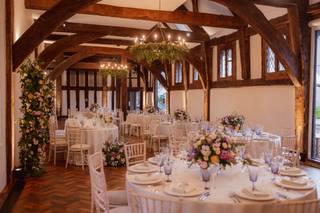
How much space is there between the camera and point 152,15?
310 inches

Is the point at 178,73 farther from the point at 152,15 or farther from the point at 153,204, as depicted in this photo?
the point at 153,204

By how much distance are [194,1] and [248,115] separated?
415 cm

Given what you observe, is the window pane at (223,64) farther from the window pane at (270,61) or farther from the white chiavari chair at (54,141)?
the white chiavari chair at (54,141)

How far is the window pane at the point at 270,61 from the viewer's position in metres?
8.45

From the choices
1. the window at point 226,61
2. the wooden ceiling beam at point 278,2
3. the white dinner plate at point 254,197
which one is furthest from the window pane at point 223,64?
the white dinner plate at point 254,197

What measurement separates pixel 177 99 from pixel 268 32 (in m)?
8.79

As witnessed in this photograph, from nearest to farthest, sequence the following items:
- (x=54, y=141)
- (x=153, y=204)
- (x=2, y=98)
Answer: (x=153, y=204), (x=2, y=98), (x=54, y=141)

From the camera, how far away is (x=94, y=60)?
68.8 ft

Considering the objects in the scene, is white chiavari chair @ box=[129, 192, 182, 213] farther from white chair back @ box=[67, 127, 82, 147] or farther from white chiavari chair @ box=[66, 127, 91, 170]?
white chair back @ box=[67, 127, 82, 147]

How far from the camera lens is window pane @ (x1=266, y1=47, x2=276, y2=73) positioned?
332 inches

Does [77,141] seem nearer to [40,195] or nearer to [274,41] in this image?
[40,195]

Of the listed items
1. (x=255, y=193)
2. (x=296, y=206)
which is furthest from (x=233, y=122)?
(x=296, y=206)

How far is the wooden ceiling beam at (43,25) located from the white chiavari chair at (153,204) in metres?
4.23

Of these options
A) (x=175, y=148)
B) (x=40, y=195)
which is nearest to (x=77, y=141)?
(x=40, y=195)
